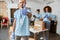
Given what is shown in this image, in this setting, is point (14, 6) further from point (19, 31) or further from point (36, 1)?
point (19, 31)

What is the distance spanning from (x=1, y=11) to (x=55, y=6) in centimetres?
275

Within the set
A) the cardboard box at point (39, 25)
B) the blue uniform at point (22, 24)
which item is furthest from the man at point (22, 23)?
the cardboard box at point (39, 25)

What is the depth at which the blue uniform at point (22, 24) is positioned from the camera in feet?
6.63

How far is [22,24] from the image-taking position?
2023 millimetres

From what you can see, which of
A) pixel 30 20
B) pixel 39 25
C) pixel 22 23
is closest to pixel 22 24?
pixel 22 23

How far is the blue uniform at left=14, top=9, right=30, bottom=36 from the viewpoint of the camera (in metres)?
2.02

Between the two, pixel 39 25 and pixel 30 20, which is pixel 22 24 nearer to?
pixel 30 20

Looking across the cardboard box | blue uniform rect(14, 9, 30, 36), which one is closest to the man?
blue uniform rect(14, 9, 30, 36)

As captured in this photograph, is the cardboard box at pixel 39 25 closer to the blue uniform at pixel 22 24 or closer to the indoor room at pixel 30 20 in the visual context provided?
the indoor room at pixel 30 20

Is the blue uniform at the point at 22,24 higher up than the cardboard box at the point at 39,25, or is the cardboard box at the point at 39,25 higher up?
the blue uniform at the point at 22,24

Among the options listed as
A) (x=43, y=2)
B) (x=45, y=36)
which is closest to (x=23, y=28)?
(x=45, y=36)

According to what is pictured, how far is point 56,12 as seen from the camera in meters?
5.82

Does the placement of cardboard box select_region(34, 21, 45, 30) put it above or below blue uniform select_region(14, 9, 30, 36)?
below

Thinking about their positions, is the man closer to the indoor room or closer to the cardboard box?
the indoor room
